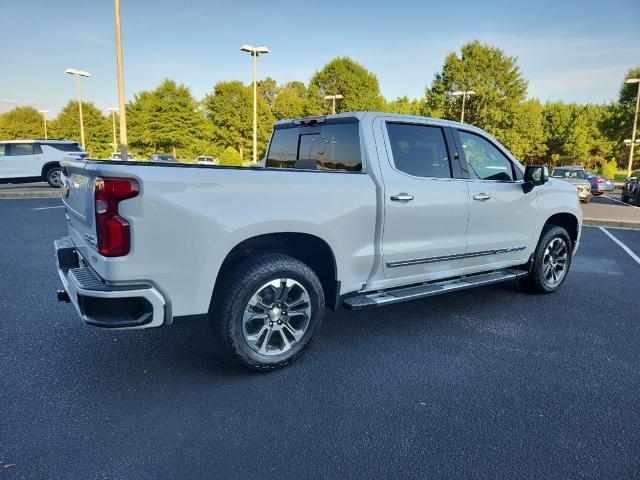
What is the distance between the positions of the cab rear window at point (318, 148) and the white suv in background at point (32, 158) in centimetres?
1630

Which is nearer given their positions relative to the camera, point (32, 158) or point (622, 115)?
point (32, 158)

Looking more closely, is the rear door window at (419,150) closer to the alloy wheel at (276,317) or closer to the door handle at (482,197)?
the door handle at (482,197)

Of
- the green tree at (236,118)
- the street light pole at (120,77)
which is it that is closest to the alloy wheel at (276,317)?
the street light pole at (120,77)

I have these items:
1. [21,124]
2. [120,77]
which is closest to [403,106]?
[21,124]

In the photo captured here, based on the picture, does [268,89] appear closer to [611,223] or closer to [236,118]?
[236,118]

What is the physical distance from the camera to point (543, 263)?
5297mm

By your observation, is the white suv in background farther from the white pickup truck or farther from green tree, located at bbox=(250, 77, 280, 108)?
green tree, located at bbox=(250, 77, 280, 108)

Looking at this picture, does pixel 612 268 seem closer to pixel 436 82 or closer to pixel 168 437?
pixel 168 437

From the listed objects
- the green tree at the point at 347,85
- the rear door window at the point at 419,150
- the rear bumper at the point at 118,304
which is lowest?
the rear bumper at the point at 118,304

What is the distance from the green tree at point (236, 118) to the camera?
56.1 meters

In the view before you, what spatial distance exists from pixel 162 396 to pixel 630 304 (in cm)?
506

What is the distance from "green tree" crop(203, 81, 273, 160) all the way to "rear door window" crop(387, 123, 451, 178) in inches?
2102

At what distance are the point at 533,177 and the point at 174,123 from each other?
50.9 metres

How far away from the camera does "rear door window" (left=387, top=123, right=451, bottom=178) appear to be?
3855 mm
